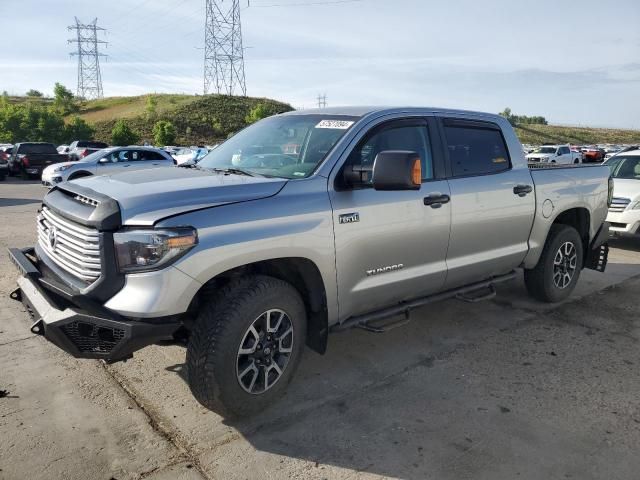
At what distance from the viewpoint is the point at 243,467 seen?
279 centimetres

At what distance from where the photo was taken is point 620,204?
856 cm

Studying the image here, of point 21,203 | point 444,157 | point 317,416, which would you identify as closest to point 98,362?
point 317,416

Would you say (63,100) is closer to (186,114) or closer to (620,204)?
(186,114)

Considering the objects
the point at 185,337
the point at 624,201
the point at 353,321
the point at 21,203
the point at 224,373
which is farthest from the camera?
the point at 21,203

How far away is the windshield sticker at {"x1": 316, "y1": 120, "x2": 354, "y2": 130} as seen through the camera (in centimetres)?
376

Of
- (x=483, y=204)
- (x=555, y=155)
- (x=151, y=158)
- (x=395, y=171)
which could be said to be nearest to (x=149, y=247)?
(x=395, y=171)

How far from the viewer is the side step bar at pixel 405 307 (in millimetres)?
3707

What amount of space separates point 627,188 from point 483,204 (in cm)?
569

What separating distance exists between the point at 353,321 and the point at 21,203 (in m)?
12.8

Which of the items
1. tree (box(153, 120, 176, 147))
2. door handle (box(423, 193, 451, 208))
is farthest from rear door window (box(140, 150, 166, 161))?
tree (box(153, 120, 176, 147))

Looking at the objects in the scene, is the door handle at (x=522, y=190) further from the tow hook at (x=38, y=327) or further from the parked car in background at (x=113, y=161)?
the parked car in background at (x=113, y=161)

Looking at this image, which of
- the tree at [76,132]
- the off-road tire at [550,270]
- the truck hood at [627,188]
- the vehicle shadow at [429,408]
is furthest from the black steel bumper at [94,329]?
the tree at [76,132]

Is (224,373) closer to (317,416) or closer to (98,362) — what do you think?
(317,416)

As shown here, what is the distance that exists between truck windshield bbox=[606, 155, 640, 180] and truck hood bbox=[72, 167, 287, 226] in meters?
8.27
